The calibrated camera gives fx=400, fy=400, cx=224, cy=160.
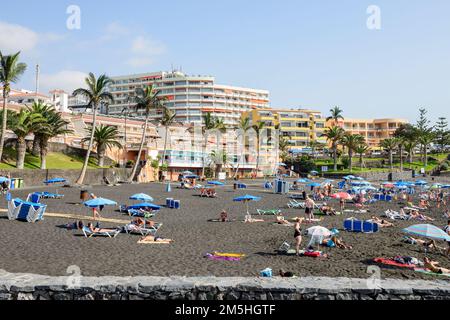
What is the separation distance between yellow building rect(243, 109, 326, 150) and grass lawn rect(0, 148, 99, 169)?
2345 inches

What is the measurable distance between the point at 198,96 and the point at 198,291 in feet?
369

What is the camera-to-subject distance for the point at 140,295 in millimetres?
7363

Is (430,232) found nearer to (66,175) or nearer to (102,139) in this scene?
(66,175)

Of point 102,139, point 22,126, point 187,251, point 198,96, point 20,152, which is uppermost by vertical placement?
point 198,96

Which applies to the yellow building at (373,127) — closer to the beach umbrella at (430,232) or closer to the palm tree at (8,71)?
the palm tree at (8,71)

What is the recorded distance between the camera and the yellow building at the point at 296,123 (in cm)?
10331

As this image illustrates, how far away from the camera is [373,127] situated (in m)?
125

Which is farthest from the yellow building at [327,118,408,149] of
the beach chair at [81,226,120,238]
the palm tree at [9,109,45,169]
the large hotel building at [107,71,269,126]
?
the beach chair at [81,226,120,238]

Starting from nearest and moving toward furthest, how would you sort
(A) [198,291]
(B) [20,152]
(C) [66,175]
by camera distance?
1. (A) [198,291]
2. (B) [20,152]
3. (C) [66,175]

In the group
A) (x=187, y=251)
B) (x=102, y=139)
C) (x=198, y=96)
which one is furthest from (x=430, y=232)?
(x=198, y=96)

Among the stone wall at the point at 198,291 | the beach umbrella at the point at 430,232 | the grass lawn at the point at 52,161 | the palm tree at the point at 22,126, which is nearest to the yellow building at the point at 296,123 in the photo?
the grass lawn at the point at 52,161

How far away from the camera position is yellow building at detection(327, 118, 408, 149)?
123 meters

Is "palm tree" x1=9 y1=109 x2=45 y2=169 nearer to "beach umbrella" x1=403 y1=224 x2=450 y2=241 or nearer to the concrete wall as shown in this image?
the concrete wall

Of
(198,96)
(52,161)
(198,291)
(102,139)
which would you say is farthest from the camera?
(198,96)
